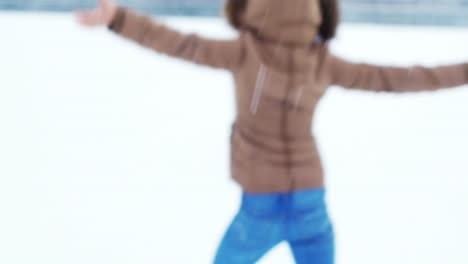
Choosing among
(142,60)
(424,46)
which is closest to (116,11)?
(142,60)

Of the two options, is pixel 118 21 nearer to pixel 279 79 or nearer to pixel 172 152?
pixel 279 79

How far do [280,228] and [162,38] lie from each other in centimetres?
31

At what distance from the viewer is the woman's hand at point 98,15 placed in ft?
2.14

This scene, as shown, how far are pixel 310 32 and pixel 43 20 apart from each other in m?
0.63

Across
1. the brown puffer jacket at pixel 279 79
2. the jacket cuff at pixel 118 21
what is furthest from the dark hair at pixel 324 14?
the jacket cuff at pixel 118 21

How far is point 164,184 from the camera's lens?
3.66 ft

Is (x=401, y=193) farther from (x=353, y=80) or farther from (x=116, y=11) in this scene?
(x=116, y=11)

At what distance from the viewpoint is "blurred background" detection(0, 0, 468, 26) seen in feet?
3.46

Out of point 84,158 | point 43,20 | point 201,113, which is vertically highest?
point 43,20

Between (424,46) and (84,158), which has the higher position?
(424,46)

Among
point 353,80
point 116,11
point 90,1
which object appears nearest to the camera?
point 116,11

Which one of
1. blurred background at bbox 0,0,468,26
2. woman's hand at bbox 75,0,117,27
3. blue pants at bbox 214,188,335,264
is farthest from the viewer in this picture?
blurred background at bbox 0,0,468,26

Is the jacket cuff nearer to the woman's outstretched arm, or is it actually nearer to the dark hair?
the woman's outstretched arm

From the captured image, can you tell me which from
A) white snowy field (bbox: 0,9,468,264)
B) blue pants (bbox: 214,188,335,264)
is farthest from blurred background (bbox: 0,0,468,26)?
blue pants (bbox: 214,188,335,264)
